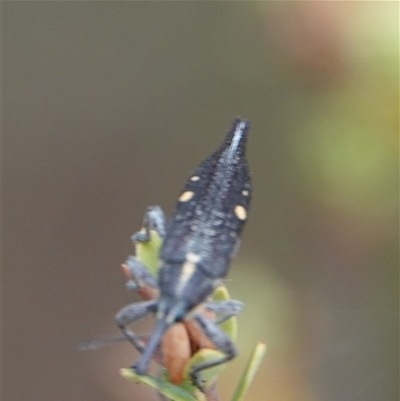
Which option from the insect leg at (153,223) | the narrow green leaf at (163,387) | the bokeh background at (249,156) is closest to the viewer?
the narrow green leaf at (163,387)

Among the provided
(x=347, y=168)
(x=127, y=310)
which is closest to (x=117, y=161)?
(x=347, y=168)

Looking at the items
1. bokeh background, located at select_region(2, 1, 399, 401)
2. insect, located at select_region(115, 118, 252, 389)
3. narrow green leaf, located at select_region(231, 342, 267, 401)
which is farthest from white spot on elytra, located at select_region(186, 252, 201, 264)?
bokeh background, located at select_region(2, 1, 399, 401)

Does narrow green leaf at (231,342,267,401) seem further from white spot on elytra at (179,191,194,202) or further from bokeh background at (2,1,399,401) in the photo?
bokeh background at (2,1,399,401)

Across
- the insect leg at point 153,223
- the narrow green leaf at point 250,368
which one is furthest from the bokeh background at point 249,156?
the narrow green leaf at point 250,368

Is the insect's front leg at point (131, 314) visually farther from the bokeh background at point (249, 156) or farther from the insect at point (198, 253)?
the bokeh background at point (249, 156)

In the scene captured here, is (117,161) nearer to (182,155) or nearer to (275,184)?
(182,155)

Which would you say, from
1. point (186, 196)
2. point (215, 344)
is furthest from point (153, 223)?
point (215, 344)

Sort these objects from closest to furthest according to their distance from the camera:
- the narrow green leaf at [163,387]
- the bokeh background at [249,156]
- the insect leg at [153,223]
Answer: the narrow green leaf at [163,387]
the insect leg at [153,223]
the bokeh background at [249,156]
